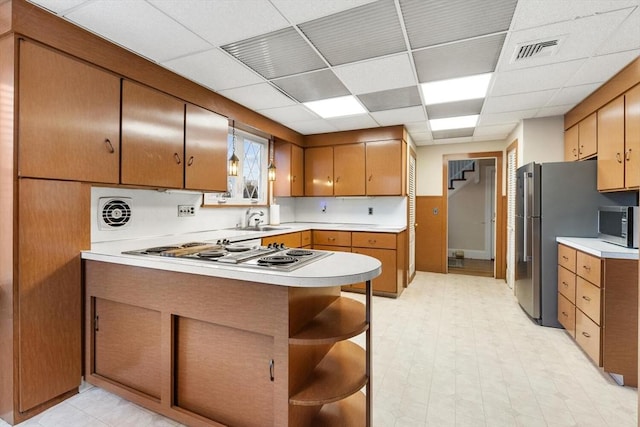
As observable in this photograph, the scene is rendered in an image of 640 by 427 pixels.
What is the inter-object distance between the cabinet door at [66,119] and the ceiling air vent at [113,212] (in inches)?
13.2

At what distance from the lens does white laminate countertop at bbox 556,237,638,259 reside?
86.0 inches

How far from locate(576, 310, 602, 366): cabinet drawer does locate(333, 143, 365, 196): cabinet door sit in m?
2.83

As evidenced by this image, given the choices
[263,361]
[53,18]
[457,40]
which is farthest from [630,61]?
[53,18]

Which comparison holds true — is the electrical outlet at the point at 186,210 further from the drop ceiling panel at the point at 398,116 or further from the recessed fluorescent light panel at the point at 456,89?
the recessed fluorescent light panel at the point at 456,89

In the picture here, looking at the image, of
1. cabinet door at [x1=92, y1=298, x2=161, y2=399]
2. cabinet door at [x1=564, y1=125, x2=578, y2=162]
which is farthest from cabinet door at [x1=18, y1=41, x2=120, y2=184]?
cabinet door at [x1=564, y1=125, x2=578, y2=162]

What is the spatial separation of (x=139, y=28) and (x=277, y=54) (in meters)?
0.92

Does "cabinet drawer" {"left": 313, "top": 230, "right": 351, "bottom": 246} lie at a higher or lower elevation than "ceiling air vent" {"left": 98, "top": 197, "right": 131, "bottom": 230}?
lower

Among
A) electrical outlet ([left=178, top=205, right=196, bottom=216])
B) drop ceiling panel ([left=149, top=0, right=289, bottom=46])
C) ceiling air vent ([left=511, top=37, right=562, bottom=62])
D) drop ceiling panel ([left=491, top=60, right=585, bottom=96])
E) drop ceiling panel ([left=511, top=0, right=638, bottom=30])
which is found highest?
drop ceiling panel ([left=149, top=0, right=289, bottom=46])

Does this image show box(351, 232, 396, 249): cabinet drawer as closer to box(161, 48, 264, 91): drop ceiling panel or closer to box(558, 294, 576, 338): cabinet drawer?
box(558, 294, 576, 338): cabinet drawer

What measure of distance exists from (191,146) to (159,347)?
1751 mm

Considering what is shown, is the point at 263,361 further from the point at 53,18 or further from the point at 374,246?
the point at 374,246

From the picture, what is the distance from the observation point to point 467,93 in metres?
3.08

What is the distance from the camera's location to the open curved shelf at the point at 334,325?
4.42 ft

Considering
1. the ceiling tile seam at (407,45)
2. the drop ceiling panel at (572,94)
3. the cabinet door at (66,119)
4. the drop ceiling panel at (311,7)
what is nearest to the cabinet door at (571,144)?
the drop ceiling panel at (572,94)
